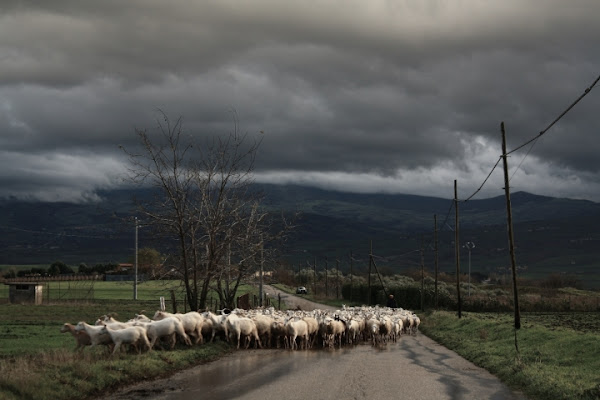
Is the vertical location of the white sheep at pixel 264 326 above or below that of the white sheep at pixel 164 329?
below

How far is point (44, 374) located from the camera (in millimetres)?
15289

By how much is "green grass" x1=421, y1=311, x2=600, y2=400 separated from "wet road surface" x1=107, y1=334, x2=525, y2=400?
583mm

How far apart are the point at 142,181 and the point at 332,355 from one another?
11648 millimetres

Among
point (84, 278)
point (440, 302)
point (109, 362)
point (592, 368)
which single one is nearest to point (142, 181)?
point (109, 362)

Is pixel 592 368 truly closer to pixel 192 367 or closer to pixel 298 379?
pixel 298 379

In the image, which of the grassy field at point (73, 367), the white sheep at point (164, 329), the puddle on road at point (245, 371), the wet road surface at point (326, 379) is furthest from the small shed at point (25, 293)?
Result: the white sheep at point (164, 329)

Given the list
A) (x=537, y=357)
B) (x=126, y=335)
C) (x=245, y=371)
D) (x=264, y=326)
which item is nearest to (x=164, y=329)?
(x=126, y=335)

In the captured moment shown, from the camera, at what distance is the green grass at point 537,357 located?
52.6ft

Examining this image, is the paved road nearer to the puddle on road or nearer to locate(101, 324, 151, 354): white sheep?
the puddle on road

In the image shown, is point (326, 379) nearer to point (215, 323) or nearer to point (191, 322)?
point (191, 322)

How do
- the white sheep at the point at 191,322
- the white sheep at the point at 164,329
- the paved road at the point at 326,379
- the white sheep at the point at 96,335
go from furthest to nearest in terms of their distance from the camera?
the white sheep at the point at 191,322, the white sheep at the point at 164,329, the white sheep at the point at 96,335, the paved road at the point at 326,379

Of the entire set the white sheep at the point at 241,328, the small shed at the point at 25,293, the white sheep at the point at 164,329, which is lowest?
the small shed at the point at 25,293

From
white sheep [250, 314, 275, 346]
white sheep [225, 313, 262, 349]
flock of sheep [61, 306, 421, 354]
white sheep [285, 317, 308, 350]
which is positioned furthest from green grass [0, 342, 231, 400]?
white sheep [285, 317, 308, 350]

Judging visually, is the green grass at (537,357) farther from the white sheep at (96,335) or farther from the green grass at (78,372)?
the white sheep at (96,335)
